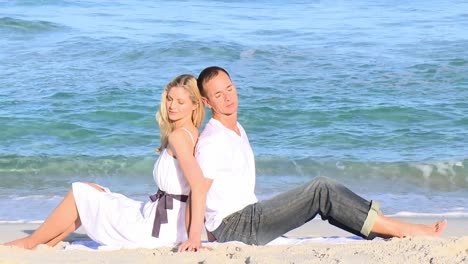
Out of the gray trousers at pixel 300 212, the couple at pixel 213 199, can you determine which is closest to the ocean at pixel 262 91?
the couple at pixel 213 199

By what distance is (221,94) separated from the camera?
4.81m

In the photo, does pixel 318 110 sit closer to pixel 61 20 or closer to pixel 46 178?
pixel 46 178

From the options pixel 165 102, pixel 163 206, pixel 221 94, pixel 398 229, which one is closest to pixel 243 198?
pixel 163 206

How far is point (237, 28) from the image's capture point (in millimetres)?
15906

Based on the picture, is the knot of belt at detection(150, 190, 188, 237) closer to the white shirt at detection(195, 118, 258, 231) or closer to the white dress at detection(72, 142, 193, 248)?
the white dress at detection(72, 142, 193, 248)

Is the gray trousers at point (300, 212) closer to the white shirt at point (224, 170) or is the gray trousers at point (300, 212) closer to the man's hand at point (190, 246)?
the white shirt at point (224, 170)

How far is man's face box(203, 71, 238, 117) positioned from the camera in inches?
189

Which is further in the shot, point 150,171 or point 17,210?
point 150,171

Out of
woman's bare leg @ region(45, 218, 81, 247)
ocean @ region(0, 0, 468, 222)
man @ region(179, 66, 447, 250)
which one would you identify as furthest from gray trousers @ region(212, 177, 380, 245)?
ocean @ region(0, 0, 468, 222)

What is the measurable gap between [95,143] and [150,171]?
1.33 metres

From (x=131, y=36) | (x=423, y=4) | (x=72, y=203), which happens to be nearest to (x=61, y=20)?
(x=131, y=36)

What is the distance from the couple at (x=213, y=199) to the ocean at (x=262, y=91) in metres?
1.58

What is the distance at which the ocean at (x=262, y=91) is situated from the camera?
7.73 metres

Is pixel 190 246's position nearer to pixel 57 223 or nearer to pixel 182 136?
pixel 182 136
